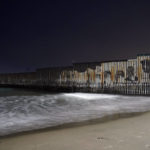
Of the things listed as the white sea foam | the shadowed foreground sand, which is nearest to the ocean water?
the white sea foam

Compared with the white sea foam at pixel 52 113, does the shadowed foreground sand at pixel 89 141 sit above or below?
above

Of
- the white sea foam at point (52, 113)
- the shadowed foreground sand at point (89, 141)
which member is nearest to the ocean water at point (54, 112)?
the white sea foam at point (52, 113)

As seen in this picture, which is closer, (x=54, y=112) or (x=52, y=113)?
(x=52, y=113)

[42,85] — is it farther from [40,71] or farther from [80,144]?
[80,144]

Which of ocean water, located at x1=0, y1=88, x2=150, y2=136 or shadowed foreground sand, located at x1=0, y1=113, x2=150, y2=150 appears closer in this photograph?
shadowed foreground sand, located at x1=0, y1=113, x2=150, y2=150

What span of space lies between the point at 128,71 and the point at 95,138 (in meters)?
16.7

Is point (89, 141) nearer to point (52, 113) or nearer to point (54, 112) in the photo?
point (52, 113)

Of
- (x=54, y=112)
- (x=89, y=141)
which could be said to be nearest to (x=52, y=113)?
(x=54, y=112)

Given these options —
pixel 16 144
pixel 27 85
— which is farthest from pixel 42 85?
pixel 16 144

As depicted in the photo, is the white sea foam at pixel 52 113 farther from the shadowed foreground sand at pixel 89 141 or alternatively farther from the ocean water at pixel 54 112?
the shadowed foreground sand at pixel 89 141

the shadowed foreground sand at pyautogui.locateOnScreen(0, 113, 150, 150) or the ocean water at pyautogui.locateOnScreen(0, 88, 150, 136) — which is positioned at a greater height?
the shadowed foreground sand at pyautogui.locateOnScreen(0, 113, 150, 150)

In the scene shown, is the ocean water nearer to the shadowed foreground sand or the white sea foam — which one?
the white sea foam

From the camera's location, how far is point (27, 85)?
40.6m

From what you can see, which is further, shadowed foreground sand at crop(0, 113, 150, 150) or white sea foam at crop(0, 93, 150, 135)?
white sea foam at crop(0, 93, 150, 135)
